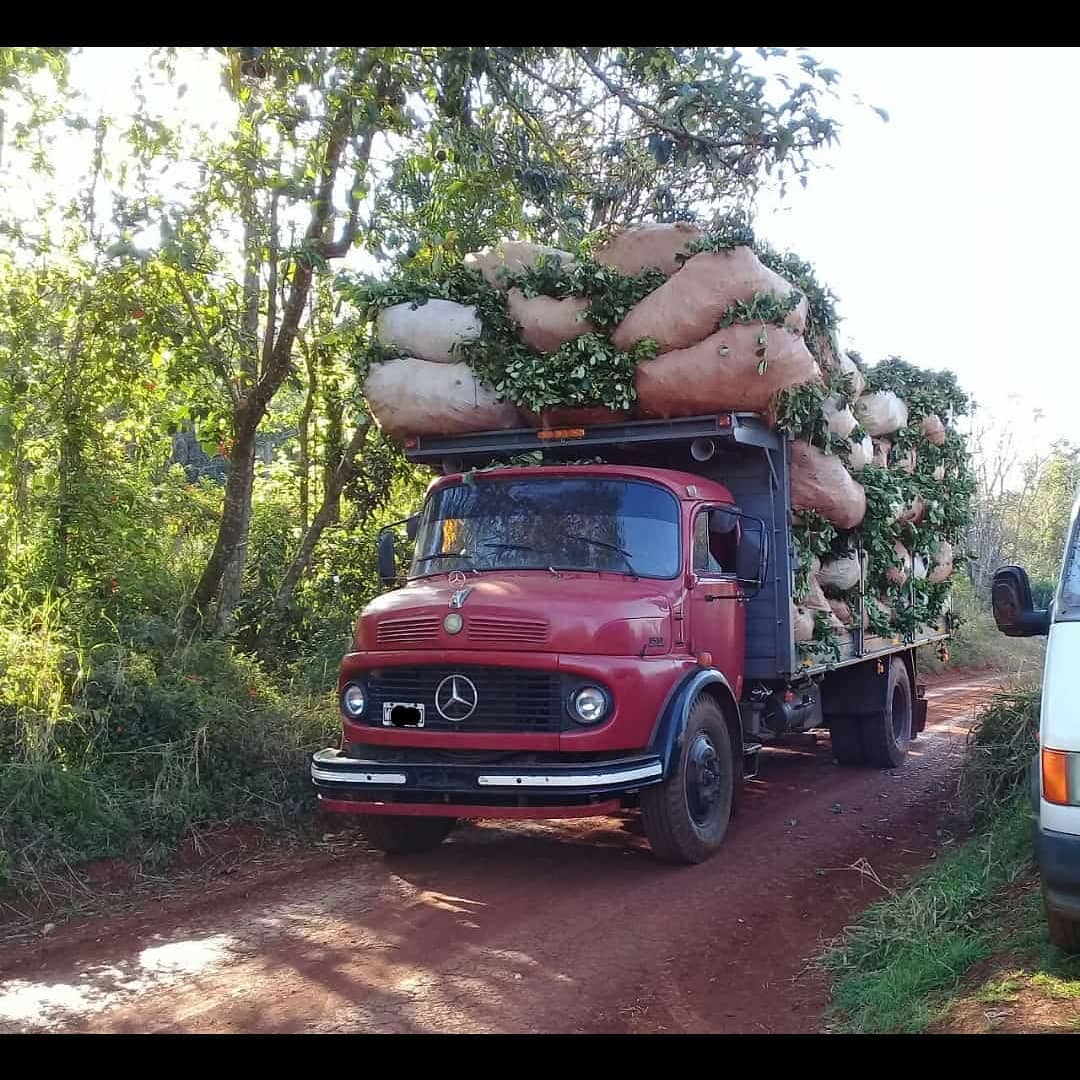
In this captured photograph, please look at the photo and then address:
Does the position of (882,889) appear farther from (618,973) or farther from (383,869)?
(383,869)

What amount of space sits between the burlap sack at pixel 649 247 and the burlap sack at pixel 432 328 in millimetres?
1034

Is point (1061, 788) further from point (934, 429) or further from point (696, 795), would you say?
point (934, 429)

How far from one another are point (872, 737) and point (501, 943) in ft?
18.6

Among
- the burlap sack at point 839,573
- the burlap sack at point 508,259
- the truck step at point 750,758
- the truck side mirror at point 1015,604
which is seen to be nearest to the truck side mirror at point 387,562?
the burlap sack at point 508,259

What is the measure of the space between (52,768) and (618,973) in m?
3.78

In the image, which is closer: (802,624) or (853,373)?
(802,624)

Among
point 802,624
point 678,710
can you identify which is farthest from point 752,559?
point 678,710

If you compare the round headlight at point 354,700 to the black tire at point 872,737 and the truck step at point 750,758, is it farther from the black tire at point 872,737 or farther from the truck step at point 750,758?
the black tire at point 872,737

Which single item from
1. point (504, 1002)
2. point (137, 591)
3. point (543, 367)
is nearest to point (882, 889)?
point (504, 1002)

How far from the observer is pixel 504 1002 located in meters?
4.71

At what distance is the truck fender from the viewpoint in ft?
21.1

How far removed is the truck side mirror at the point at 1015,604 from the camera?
5242 millimetres

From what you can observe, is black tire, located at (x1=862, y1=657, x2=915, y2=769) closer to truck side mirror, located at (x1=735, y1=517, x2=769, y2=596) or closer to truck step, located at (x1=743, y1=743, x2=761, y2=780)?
truck step, located at (x1=743, y1=743, x2=761, y2=780)

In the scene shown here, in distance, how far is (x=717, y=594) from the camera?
24.5ft
